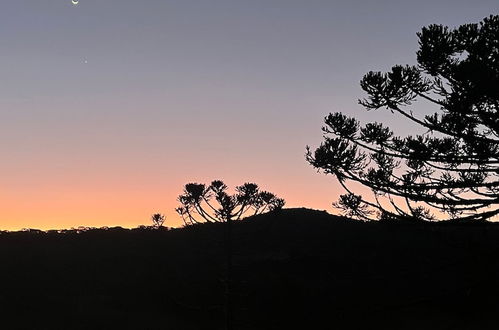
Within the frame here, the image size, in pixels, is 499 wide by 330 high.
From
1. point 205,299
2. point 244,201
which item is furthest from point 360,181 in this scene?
point 205,299

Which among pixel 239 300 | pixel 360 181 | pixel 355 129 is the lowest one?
pixel 239 300

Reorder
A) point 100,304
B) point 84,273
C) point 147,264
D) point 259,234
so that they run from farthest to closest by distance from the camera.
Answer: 1. point 259,234
2. point 147,264
3. point 84,273
4. point 100,304

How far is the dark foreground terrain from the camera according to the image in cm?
2495

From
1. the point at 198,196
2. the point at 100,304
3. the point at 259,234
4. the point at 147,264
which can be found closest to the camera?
the point at 198,196

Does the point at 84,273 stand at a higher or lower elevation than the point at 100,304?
higher

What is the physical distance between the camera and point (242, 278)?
32625 millimetres

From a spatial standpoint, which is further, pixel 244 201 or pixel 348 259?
pixel 348 259

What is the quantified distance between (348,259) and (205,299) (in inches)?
550

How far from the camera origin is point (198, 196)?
21375 millimetres

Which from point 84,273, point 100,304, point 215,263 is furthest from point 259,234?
point 100,304

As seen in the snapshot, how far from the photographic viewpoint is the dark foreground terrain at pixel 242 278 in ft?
81.9

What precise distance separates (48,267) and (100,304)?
800 cm

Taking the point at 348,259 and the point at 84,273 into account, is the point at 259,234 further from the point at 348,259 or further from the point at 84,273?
the point at 84,273

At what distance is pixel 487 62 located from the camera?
28.4 feet
